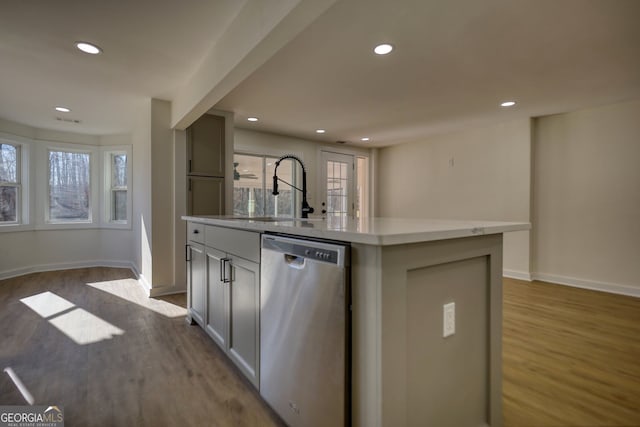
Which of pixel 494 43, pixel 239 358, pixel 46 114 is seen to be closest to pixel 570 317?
pixel 494 43

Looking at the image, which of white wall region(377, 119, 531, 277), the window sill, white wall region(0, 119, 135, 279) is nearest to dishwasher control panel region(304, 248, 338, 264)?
white wall region(377, 119, 531, 277)

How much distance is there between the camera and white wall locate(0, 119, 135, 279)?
15.0 feet

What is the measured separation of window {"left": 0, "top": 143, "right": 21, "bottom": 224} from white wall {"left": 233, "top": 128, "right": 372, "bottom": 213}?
10.4ft

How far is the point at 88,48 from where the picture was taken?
97.5 inches

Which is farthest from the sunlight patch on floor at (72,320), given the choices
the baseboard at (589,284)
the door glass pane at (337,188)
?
the baseboard at (589,284)

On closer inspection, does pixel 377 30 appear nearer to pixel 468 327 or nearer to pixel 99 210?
pixel 468 327

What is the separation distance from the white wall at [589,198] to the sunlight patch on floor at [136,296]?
459 centimetres

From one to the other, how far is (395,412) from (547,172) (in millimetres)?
4479

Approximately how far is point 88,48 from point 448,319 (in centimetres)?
307

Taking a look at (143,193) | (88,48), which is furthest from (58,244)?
(88,48)

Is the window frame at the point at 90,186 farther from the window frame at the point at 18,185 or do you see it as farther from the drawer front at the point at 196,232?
the drawer front at the point at 196,232

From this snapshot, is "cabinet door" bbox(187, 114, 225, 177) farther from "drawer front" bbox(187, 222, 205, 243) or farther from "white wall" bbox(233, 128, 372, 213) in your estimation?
"drawer front" bbox(187, 222, 205, 243)

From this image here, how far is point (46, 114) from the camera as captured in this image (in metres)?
4.21

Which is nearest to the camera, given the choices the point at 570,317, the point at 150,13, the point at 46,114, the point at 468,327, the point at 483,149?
the point at 468,327
